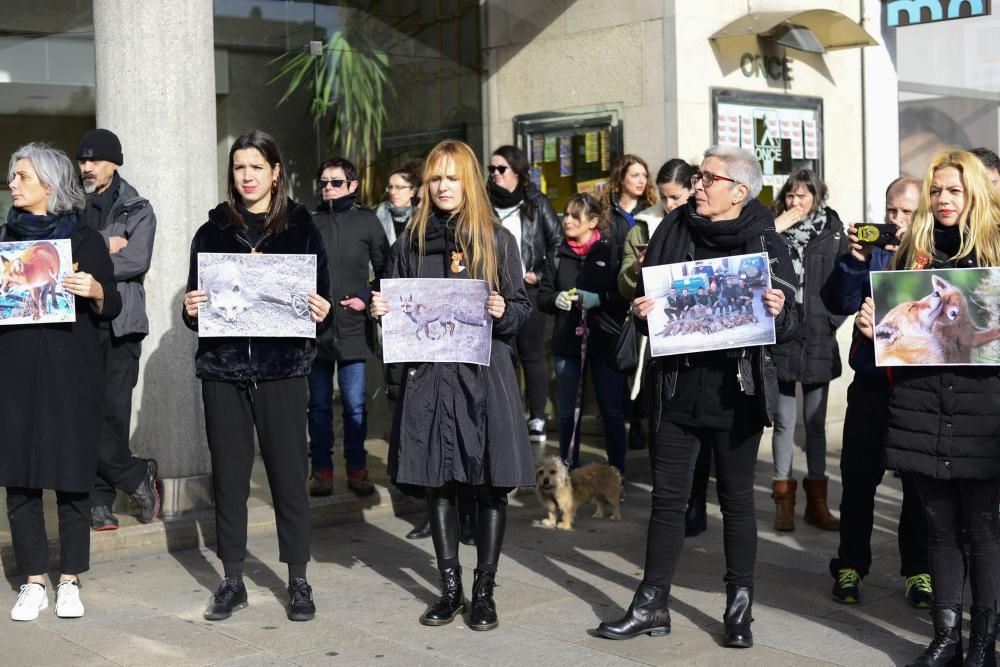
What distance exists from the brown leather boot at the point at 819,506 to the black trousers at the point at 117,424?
384 centimetres

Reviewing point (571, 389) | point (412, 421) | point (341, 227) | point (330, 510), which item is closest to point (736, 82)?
point (571, 389)

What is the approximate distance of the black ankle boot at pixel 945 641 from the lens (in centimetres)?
499

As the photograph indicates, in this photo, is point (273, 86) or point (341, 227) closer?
point (341, 227)

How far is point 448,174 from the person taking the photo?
5.64m

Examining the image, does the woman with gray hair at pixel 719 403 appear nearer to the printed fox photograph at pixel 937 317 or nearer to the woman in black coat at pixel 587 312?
the printed fox photograph at pixel 937 317

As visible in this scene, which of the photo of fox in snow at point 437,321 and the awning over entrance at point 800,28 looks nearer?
the photo of fox in snow at point 437,321

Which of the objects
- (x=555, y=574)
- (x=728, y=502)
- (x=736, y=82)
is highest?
(x=736, y=82)

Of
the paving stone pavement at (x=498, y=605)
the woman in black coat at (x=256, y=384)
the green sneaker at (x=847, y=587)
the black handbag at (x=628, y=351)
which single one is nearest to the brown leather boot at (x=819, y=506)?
the paving stone pavement at (x=498, y=605)

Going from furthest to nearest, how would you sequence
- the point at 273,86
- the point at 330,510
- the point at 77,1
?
the point at 273,86 → the point at 77,1 → the point at 330,510

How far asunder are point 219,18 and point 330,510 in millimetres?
4158

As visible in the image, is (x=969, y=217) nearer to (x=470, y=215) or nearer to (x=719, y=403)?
(x=719, y=403)

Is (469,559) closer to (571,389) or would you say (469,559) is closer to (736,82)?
(571,389)

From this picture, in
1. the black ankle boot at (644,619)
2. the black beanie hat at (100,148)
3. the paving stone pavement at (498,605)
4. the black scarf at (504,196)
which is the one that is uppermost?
the black beanie hat at (100,148)

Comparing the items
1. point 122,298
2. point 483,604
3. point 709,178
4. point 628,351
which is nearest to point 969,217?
point 709,178
